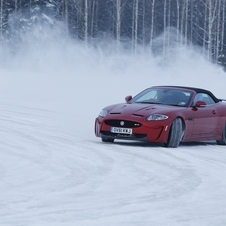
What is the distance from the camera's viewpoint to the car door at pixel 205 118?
15.0 meters

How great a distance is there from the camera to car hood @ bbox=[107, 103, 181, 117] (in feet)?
46.4

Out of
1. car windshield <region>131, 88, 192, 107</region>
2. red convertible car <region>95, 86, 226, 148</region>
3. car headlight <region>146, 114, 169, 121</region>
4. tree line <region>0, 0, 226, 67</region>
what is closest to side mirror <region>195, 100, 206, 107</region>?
red convertible car <region>95, 86, 226, 148</region>

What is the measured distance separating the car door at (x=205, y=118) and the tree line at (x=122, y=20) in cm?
3526

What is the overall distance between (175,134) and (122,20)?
50796 millimetres

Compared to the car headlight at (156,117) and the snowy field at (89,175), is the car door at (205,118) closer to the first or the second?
the snowy field at (89,175)

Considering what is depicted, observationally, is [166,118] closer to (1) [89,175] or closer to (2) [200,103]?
(2) [200,103]

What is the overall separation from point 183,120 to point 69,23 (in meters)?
45.8

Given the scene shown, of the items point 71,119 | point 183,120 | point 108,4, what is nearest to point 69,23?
point 108,4

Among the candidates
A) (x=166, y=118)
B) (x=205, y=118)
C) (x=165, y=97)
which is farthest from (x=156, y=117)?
(x=205, y=118)

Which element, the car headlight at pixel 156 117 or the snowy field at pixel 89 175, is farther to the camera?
the car headlight at pixel 156 117

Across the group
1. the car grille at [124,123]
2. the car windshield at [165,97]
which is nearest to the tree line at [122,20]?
the car windshield at [165,97]

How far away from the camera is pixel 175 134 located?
14.0m

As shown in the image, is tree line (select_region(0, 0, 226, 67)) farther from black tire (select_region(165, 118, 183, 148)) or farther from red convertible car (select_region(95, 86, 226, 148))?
black tire (select_region(165, 118, 183, 148))

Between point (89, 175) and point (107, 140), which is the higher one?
point (89, 175)
